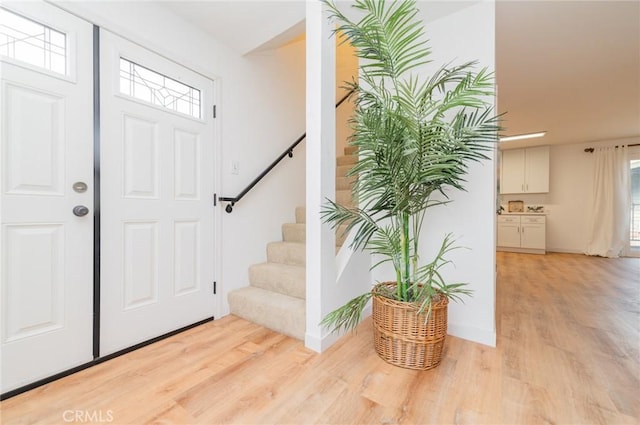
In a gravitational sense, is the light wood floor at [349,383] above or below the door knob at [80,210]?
below

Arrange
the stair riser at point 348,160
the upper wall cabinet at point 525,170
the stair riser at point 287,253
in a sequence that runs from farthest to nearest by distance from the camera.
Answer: the upper wall cabinet at point 525,170, the stair riser at point 348,160, the stair riser at point 287,253

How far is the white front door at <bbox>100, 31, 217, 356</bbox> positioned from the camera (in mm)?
1604

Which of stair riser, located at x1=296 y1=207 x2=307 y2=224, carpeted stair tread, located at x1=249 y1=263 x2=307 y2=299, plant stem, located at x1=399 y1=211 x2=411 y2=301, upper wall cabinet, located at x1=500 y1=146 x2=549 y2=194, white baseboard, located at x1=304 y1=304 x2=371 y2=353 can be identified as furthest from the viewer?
upper wall cabinet, located at x1=500 y1=146 x2=549 y2=194

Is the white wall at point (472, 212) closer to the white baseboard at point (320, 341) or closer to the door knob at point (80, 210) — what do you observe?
the white baseboard at point (320, 341)

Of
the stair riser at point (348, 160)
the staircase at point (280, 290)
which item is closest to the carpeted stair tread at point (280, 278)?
the staircase at point (280, 290)

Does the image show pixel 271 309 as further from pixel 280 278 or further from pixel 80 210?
pixel 80 210

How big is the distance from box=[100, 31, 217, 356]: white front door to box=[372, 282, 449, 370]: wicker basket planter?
139 cm

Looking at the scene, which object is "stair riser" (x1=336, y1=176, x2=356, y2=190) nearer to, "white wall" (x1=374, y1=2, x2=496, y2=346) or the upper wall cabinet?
"white wall" (x1=374, y1=2, x2=496, y2=346)

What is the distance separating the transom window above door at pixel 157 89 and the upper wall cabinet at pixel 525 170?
6543 mm

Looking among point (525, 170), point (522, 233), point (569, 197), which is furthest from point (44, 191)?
point (569, 197)

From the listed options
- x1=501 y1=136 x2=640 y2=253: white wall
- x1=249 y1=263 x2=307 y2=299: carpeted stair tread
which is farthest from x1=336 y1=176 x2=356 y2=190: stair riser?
x1=501 y1=136 x2=640 y2=253: white wall

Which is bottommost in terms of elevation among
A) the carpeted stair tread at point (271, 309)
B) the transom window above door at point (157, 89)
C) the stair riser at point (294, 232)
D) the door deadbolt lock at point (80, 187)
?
the carpeted stair tread at point (271, 309)

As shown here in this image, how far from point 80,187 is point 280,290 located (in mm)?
1431

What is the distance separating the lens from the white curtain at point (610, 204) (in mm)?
5059
